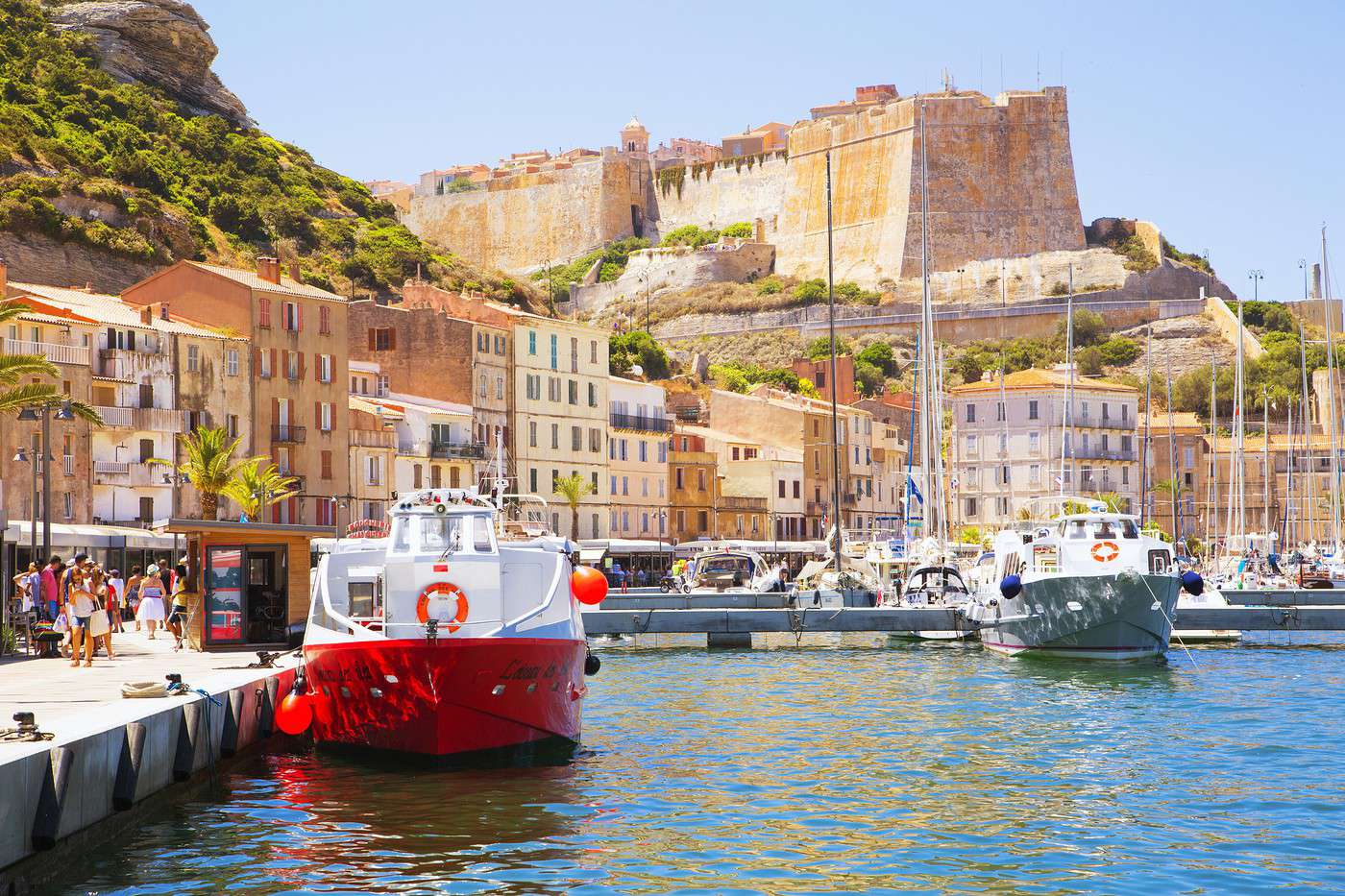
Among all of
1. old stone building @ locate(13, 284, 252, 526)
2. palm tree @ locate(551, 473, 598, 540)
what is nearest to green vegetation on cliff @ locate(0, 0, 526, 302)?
old stone building @ locate(13, 284, 252, 526)

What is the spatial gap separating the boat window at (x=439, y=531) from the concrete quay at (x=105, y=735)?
9.11 feet

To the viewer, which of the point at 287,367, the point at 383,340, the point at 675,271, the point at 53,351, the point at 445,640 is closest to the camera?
the point at 445,640

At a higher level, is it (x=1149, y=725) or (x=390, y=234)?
(x=390, y=234)

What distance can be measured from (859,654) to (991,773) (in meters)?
19.9

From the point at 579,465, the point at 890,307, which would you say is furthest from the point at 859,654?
the point at 890,307

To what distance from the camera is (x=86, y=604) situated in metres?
25.6

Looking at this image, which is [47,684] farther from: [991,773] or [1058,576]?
[1058,576]

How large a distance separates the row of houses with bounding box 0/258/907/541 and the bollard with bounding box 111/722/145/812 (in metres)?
28.0

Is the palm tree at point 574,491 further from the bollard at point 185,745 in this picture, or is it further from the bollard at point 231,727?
the bollard at point 185,745

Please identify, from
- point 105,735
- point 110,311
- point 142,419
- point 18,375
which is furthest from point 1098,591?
point 110,311

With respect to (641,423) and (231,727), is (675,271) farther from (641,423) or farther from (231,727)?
(231,727)

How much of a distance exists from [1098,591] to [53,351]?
34.1 metres

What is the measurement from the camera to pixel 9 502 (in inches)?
2026

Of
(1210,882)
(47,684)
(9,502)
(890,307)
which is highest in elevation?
(890,307)
